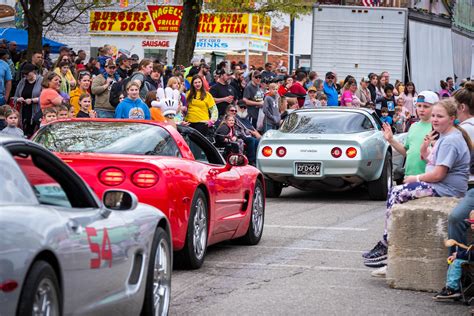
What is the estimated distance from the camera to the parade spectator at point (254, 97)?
24734 mm

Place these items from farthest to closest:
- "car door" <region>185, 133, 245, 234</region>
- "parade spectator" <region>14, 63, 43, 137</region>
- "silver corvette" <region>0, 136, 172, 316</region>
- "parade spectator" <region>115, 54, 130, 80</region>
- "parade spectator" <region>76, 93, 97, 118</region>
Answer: "parade spectator" <region>115, 54, 130, 80</region>
"parade spectator" <region>14, 63, 43, 137</region>
"parade spectator" <region>76, 93, 97, 118</region>
"car door" <region>185, 133, 245, 234</region>
"silver corvette" <region>0, 136, 172, 316</region>

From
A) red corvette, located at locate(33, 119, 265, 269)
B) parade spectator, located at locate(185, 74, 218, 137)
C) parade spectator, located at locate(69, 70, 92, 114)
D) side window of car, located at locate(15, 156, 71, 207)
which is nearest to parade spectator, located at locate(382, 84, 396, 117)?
parade spectator, located at locate(185, 74, 218, 137)


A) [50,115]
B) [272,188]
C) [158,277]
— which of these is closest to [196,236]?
[158,277]

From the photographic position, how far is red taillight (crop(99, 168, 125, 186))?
9.47m

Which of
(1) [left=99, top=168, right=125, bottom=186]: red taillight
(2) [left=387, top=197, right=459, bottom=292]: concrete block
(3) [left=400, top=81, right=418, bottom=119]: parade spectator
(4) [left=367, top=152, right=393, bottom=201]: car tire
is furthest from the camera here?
(3) [left=400, top=81, right=418, bottom=119]: parade spectator

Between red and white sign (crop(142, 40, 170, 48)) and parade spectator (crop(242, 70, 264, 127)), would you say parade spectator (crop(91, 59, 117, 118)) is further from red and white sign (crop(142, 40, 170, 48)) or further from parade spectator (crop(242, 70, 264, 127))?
red and white sign (crop(142, 40, 170, 48))

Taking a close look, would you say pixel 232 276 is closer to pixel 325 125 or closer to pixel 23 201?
pixel 23 201

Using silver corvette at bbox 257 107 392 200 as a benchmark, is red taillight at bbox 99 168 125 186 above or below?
above

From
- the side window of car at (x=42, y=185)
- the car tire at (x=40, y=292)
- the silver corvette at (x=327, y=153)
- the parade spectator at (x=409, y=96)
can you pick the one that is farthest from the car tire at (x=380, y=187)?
the car tire at (x=40, y=292)

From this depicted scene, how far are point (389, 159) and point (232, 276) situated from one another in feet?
30.4

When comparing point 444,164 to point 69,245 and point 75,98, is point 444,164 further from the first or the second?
point 75,98

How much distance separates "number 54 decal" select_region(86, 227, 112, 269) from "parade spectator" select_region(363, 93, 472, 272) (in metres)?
3.89

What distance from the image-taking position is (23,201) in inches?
216

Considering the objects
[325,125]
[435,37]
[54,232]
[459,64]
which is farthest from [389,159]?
[459,64]
